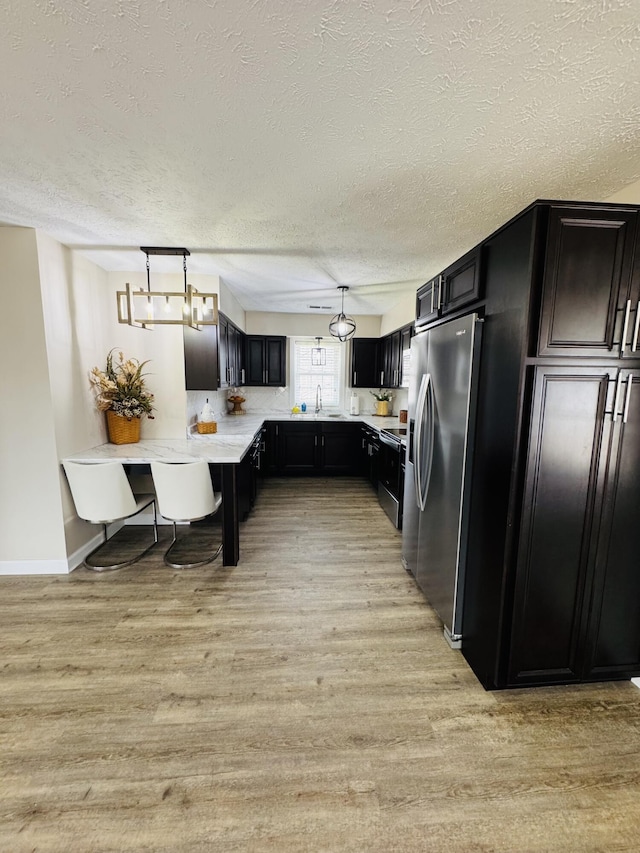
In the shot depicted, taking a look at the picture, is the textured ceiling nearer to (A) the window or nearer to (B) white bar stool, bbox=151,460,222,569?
(B) white bar stool, bbox=151,460,222,569

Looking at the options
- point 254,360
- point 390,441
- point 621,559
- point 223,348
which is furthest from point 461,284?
point 254,360

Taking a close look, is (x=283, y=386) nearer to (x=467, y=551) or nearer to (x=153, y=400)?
(x=153, y=400)

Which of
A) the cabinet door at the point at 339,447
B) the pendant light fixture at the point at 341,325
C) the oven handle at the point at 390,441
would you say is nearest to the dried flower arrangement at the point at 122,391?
the pendant light fixture at the point at 341,325

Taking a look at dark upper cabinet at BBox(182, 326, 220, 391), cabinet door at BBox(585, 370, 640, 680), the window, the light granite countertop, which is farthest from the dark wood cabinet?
cabinet door at BBox(585, 370, 640, 680)

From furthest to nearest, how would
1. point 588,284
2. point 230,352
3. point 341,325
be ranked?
point 230,352
point 341,325
point 588,284

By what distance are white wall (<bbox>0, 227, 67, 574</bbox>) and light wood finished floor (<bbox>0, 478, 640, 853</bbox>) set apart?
1.40ft

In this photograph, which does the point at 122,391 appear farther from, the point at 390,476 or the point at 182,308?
the point at 390,476

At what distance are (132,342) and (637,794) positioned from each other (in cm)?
441

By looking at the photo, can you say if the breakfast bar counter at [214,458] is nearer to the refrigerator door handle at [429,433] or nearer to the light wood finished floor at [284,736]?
the light wood finished floor at [284,736]

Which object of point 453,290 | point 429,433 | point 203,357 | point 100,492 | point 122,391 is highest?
point 453,290

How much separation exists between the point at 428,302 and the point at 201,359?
2.33 m

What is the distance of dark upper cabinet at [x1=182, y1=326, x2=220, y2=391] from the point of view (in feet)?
11.8

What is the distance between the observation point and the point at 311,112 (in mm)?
1354

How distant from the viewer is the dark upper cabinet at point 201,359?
3604 millimetres
